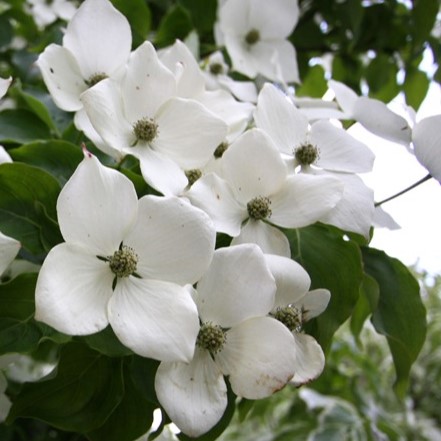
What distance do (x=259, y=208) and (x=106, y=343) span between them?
0.13 m

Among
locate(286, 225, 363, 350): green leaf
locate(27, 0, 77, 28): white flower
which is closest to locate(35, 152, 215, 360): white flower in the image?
locate(286, 225, 363, 350): green leaf

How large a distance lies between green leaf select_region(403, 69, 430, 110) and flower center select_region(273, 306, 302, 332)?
23.8 inches

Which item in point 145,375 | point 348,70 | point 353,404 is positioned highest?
point 145,375

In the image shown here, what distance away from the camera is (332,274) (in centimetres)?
48

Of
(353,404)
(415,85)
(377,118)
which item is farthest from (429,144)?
(353,404)

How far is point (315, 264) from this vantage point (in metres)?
0.48

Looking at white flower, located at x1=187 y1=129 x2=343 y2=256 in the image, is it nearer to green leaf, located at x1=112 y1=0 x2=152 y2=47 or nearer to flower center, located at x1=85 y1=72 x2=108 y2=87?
flower center, located at x1=85 y1=72 x2=108 y2=87

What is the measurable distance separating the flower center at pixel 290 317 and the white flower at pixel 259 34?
319mm

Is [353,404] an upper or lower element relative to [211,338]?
lower

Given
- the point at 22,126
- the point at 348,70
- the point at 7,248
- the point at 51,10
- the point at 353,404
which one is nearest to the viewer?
the point at 7,248

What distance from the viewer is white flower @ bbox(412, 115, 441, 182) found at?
19.6 inches

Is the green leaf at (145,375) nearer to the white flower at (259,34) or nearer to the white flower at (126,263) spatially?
the white flower at (126,263)

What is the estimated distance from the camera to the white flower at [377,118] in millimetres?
533

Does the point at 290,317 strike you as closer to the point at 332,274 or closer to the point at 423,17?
the point at 332,274
